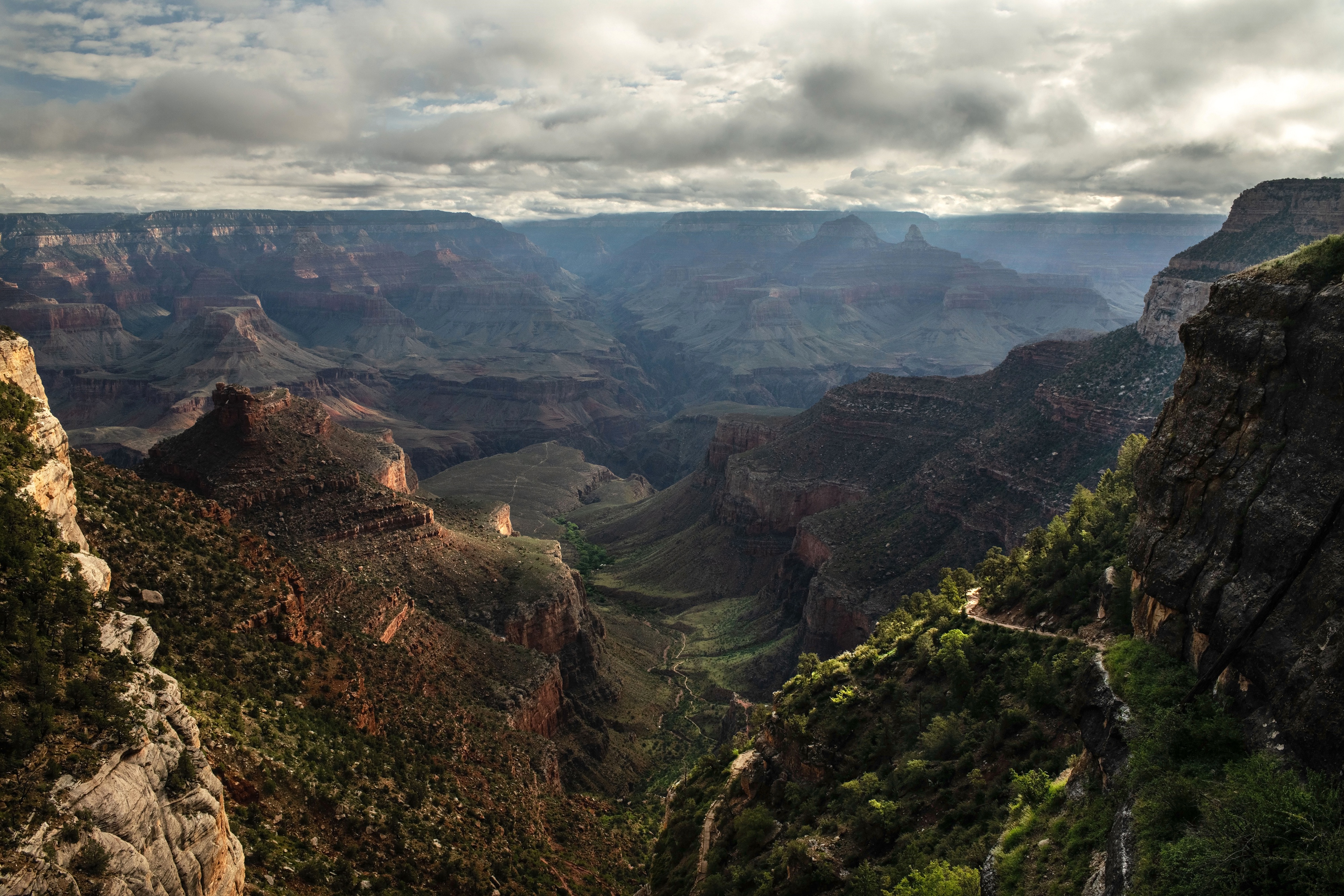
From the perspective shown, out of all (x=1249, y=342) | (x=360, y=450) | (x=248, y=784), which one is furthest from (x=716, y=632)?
(x=1249, y=342)

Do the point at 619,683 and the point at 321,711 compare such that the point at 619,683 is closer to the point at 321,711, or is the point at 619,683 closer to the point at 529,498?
the point at 321,711

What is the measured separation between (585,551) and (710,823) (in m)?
82.9

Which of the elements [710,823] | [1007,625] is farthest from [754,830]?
[1007,625]

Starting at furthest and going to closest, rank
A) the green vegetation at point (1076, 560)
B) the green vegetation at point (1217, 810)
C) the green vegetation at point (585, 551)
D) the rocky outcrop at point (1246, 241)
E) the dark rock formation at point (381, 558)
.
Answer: the green vegetation at point (585, 551) → the rocky outcrop at point (1246, 241) → the dark rock formation at point (381, 558) → the green vegetation at point (1076, 560) → the green vegetation at point (1217, 810)

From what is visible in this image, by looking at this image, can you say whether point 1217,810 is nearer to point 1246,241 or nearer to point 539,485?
point 1246,241

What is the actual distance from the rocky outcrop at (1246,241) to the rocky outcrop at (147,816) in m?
83.9

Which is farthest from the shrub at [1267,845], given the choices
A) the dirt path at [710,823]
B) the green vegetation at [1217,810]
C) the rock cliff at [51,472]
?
the rock cliff at [51,472]

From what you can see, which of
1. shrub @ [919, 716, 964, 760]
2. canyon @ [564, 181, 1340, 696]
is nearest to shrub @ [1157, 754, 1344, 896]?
shrub @ [919, 716, 964, 760]

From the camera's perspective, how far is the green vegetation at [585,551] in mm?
112625

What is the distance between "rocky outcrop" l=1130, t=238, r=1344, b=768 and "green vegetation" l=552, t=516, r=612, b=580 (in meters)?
87.7

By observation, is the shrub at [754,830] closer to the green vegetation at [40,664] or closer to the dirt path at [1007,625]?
the dirt path at [1007,625]

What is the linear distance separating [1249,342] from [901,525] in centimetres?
6338

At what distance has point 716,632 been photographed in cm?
9156

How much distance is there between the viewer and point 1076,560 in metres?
35.3
